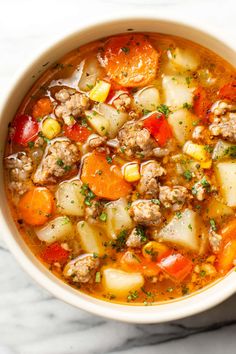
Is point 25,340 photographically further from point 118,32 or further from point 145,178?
point 118,32

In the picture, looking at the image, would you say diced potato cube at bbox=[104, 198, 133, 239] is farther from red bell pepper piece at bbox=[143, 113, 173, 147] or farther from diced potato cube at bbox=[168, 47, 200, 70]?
diced potato cube at bbox=[168, 47, 200, 70]

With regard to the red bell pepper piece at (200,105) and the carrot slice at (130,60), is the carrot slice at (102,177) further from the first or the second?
the red bell pepper piece at (200,105)

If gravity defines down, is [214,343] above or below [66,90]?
below

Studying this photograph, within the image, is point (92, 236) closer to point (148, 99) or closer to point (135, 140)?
point (135, 140)

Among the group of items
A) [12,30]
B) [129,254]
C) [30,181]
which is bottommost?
[129,254]

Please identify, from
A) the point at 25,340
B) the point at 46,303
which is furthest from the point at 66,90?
the point at 25,340

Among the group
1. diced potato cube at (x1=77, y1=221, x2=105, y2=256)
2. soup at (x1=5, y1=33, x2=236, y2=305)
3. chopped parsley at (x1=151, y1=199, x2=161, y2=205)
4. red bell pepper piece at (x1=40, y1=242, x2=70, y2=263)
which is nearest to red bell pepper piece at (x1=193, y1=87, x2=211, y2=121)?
soup at (x1=5, y1=33, x2=236, y2=305)
